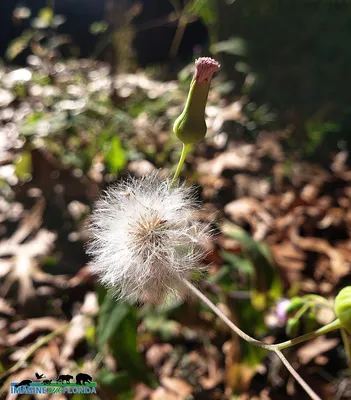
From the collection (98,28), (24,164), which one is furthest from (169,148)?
(98,28)

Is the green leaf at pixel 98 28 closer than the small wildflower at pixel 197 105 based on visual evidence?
No

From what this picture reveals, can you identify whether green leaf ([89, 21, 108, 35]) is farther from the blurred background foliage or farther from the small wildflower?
the small wildflower

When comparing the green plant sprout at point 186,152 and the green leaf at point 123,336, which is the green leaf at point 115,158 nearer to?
the green leaf at point 123,336

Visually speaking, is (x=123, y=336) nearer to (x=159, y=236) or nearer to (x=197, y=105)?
(x=159, y=236)

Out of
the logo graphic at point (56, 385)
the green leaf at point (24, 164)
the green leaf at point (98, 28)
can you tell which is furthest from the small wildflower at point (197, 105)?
the green leaf at point (98, 28)

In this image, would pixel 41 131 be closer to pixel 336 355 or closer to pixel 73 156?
pixel 73 156

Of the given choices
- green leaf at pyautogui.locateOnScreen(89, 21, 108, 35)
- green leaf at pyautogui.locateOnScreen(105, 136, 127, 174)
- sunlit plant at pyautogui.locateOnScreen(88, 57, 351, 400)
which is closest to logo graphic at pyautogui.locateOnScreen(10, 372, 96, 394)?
sunlit plant at pyautogui.locateOnScreen(88, 57, 351, 400)
